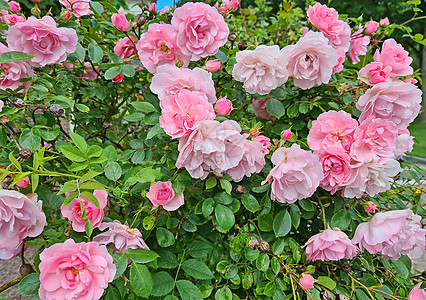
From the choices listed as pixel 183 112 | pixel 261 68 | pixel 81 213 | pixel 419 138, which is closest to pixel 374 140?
pixel 261 68

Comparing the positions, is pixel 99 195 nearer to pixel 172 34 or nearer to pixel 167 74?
pixel 167 74

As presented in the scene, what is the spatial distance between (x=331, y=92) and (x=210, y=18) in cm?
48

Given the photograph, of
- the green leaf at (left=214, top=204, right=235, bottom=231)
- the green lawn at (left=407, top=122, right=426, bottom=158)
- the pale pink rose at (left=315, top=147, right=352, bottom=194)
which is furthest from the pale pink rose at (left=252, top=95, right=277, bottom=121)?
the green lawn at (left=407, top=122, right=426, bottom=158)

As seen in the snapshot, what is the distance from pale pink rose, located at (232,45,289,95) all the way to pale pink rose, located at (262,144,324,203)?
0.19 metres

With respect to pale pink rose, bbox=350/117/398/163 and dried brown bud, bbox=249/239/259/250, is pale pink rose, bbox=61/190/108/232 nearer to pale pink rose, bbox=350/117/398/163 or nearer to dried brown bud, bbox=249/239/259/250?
dried brown bud, bbox=249/239/259/250

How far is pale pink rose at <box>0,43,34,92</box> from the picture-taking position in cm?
82

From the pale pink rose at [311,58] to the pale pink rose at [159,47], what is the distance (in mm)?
300

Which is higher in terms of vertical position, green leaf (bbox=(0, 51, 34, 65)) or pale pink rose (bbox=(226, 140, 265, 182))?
green leaf (bbox=(0, 51, 34, 65))

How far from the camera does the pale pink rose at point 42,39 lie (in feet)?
2.60

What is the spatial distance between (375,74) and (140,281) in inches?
32.6

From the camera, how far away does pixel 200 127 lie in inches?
26.3

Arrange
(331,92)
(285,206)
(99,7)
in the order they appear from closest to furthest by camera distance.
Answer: (285,206), (331,92), (99,7)

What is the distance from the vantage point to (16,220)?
2.11 feet

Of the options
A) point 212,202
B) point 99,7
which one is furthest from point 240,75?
point 99,7
